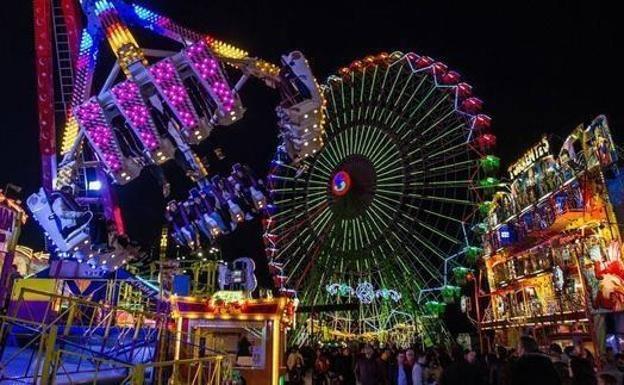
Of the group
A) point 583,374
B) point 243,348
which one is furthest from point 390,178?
point 583,374

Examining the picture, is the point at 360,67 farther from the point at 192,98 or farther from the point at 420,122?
the point at 192,98

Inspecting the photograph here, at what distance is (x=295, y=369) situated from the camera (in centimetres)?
1638

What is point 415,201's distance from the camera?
28.4 m

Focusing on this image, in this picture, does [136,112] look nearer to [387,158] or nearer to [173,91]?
[173,91]

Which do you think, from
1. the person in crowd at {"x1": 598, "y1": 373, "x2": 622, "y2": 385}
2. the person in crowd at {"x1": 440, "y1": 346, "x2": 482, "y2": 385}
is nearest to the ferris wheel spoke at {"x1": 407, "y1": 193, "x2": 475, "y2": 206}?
the person in crowd at {"x1": 440, "y1": 346, "x2": 482, "y2": 385}

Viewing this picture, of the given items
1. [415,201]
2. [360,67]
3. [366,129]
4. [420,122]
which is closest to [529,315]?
[415,201]

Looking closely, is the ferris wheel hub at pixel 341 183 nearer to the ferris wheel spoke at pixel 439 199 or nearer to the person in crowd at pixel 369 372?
the ferris wheel spoke at pixel 439 199

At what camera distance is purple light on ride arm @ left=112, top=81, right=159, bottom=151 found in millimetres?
10656

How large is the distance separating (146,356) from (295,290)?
62.3 feet

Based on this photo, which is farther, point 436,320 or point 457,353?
point 436,320

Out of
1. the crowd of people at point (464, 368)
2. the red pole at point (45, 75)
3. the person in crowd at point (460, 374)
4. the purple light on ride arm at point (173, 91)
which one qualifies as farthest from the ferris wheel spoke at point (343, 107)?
the person in crowd at point (460, 374)

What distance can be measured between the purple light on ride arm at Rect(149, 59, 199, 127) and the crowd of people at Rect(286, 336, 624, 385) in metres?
6.66

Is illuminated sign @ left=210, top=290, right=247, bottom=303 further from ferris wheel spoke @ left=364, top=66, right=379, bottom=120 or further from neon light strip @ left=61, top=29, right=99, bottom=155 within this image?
ferris wheel spoke @ left=364, top=66, right=379, bottom=120

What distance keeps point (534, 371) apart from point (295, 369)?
1313cm
